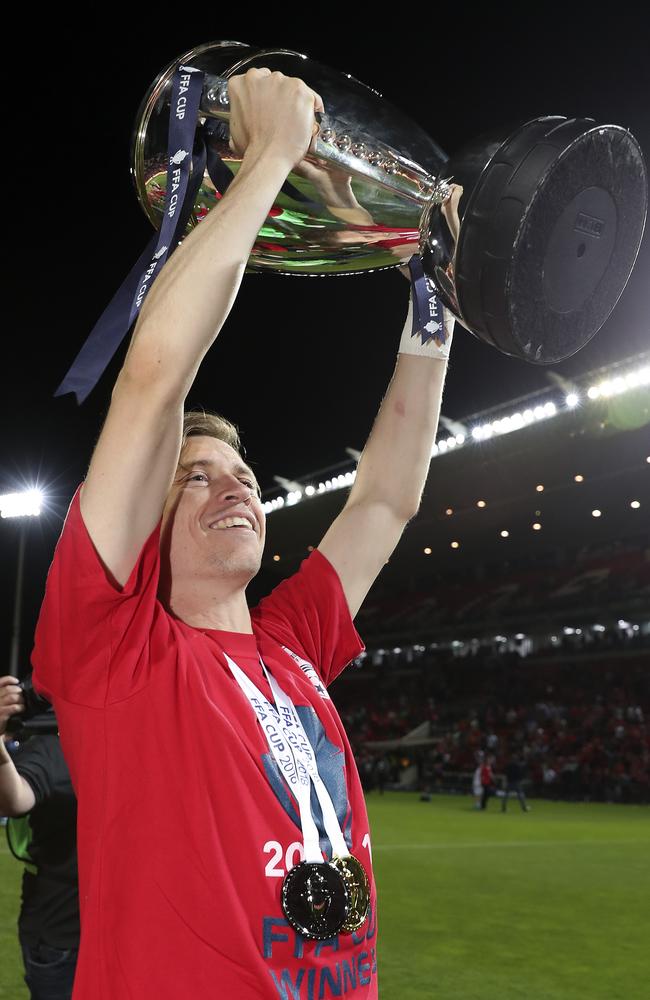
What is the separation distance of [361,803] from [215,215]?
44.0 inches

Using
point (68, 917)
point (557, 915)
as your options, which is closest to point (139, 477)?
point (68, 917)

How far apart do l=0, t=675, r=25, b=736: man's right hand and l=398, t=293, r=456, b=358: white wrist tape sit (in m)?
2.21

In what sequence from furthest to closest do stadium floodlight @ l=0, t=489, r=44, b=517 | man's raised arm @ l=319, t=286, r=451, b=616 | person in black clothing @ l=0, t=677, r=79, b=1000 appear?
stadium floodlight @ l=0, t=489, r=44, b=517 < person in black clothing @ l=0, t=677, r=79, b=1000 < man's raised arm @ l=319, t=286, r=451, b=616

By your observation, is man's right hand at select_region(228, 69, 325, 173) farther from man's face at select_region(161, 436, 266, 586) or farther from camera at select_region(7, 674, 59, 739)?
camera at select_region(7, 674, 59, 739)

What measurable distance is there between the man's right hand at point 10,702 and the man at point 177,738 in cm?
216

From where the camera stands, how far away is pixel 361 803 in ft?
5.76

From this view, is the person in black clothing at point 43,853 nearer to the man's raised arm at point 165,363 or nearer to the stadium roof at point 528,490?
the man's raised arm at point 165,363

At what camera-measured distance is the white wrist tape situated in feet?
6.66

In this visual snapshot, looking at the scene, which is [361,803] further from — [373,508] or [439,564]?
[439,564]

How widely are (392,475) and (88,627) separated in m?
1.00

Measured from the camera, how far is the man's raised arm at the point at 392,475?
7.34ft

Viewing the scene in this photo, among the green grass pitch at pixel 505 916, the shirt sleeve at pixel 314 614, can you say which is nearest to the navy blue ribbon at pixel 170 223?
the shirt sleeve at pixel 314 614

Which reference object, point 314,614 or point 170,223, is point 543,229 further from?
point 314,614

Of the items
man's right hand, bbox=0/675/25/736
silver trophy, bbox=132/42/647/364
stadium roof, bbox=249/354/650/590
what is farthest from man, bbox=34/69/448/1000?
stadium roof, bbox=249/354/650/590
